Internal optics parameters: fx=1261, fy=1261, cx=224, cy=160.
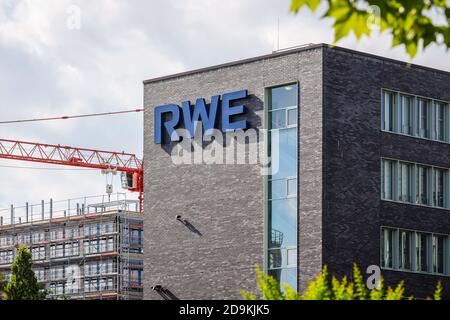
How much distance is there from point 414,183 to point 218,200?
7.24 metres

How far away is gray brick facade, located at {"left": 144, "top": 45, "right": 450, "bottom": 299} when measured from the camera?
144 ft

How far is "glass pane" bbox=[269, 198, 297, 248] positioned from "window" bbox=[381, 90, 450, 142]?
4648 mm

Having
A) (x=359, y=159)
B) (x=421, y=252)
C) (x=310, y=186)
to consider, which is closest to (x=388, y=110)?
(x=359, y=159)

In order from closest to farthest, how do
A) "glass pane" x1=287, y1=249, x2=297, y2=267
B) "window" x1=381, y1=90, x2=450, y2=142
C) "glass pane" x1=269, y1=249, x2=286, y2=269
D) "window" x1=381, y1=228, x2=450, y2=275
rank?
1. "glass pane" x1=287, y1=249, x2=297, y2=267
2. "glass pane" x1=269, y1=249, x2=286, y2=269
3. "window" x1=381, y1=228, x2=450, y2=275
4. "window" x1=381, y1=90, x2=450, y2=142

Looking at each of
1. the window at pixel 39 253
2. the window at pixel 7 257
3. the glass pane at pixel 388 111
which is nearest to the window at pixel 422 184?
the glass pane at pixel 388 111

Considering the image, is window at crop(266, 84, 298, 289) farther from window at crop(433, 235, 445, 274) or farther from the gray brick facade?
window at crop(433, 235, 445, 274)

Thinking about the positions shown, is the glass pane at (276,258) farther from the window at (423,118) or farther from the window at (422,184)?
the window at (423,118)

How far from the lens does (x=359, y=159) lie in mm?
44750

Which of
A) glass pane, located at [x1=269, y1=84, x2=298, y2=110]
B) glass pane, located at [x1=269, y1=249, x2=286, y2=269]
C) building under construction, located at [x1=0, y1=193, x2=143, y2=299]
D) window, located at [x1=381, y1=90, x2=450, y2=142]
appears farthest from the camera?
building under construction, located at [x1=0, y1=193, x2=143, y2=299]

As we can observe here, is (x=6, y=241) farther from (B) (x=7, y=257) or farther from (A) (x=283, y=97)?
(A) (x=283, y=97)

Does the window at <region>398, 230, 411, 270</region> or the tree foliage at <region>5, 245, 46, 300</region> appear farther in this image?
the tree foliage at <region>5, 245, 46, 300</region>

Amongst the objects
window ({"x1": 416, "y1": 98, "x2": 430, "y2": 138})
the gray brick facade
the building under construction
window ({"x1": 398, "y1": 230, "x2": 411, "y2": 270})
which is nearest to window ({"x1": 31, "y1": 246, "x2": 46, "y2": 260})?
the building under construction
